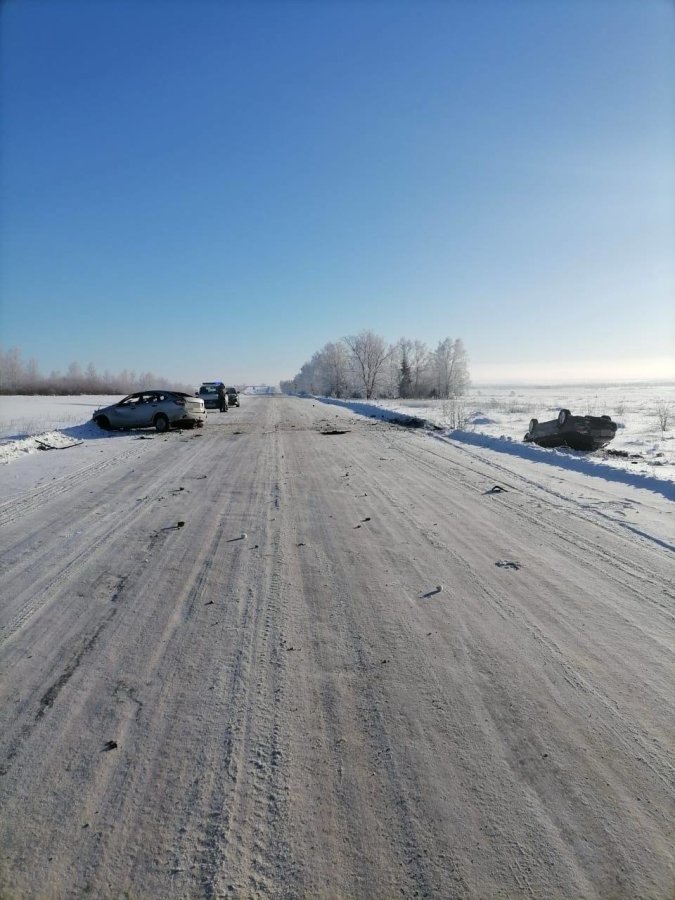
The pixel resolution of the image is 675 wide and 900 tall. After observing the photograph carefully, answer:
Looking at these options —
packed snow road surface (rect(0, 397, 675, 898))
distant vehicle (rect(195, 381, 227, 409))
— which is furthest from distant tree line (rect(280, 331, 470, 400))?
packed snow road surface (rect(0, 397, 675, 898))

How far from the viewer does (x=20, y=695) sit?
2574 millimetres

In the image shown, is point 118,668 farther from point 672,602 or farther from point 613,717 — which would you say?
point 672,602

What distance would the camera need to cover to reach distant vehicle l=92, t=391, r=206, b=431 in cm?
1614

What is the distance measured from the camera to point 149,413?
1619 centimetres

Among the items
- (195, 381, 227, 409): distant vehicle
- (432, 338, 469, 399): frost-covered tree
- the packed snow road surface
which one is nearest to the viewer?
the packed snow road surface

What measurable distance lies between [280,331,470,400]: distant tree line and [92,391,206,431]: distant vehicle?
61052 millimetres

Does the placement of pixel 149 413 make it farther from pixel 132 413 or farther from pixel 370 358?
pixel 370 358

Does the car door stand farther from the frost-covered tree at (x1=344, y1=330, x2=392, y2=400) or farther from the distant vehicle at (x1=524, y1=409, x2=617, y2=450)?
the frost-covered tree at (x1=344, y1=330, x2=392, y2=400)

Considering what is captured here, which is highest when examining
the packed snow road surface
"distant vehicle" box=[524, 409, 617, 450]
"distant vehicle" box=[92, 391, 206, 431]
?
"distant vehicle" box=[92, 391, 206, 431]

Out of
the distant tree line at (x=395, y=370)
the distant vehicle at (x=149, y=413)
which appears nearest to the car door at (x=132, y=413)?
the distant vehicle at (x=149, y=413)

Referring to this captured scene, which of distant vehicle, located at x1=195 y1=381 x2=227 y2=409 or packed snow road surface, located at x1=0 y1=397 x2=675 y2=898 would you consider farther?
distant vehicle, located at x1=195 y1=381 x2=227 y2=409

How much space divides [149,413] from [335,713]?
15.5 m

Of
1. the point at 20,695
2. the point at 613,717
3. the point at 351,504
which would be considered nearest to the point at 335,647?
the point at 613,717

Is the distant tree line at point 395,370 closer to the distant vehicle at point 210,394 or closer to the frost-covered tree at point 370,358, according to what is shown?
the frost-covered tree at point 370,358
